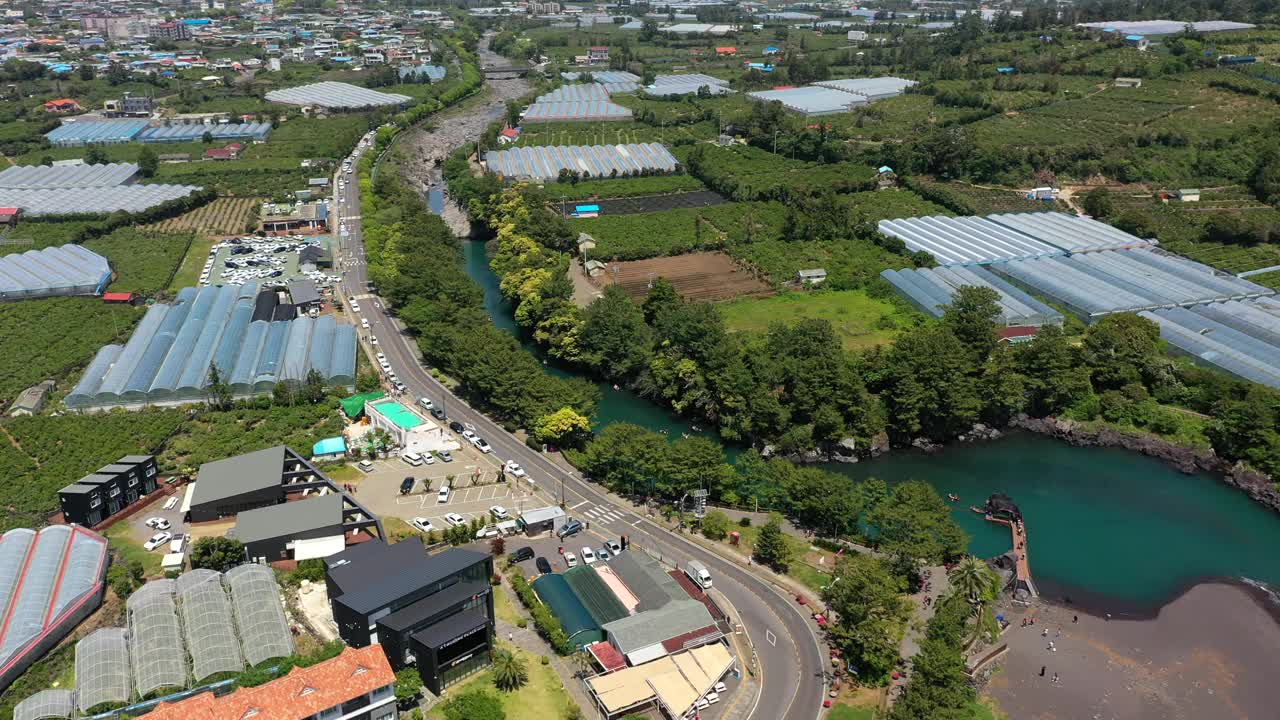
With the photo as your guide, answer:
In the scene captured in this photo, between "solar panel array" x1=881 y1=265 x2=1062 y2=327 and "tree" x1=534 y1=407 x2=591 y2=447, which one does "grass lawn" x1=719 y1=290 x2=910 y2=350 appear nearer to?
"solar panel array" x1=881 y1=265 x2=1062 y2=327

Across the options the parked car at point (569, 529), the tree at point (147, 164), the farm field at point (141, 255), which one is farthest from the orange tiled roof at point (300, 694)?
the tree at point (147, 164)

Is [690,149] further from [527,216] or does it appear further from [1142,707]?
[1142,707]

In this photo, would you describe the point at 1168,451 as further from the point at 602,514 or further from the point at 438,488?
the point at 438,488

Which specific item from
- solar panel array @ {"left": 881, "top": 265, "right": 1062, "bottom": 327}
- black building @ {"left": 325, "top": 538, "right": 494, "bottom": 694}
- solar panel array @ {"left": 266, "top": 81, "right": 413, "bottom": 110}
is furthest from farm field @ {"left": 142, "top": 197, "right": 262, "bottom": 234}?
black building @ {"left": 325, "top": 538, "right": 494, "bottom": 694}

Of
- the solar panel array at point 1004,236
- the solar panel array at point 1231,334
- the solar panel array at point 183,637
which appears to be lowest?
the solar panel array at point 1231,334

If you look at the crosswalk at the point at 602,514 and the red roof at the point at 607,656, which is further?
the crosswalk at the point at 602,514

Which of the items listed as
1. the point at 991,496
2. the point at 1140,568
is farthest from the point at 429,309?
the point at 1140,568

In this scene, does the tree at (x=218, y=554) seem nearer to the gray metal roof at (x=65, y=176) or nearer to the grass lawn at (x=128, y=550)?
the grass lawn at (x=128, y=550)

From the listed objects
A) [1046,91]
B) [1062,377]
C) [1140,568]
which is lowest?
[1140,568]
